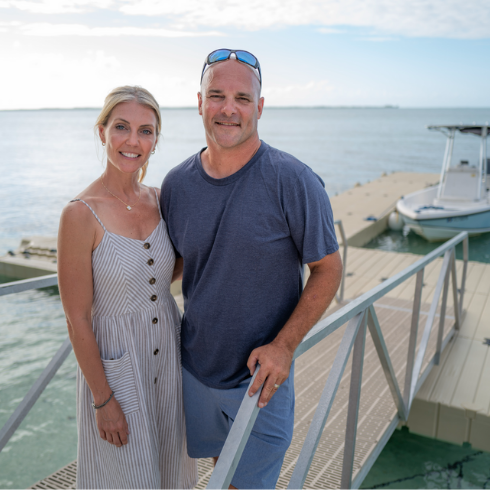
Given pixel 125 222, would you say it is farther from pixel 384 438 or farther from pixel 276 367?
pixel 384 438

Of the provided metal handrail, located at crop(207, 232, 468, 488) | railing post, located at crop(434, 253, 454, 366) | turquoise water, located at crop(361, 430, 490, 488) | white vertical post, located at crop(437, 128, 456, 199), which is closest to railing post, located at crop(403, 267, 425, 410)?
metal handrail, located at crop(207, 232, 468, 488)

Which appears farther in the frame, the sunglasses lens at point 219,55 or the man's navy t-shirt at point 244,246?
the sunglasses lens at point 219,55

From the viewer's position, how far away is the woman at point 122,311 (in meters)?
1.60

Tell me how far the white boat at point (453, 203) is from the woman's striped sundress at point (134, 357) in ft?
32.6

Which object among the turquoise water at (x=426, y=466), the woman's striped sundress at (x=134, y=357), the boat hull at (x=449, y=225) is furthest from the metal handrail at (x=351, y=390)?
the boat hull at (x=449, y=225)

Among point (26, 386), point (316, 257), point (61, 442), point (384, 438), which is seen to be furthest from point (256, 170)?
point (26, 386)

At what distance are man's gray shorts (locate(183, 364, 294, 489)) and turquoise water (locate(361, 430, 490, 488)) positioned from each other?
7.94 feet

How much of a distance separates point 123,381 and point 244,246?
0.66 meters

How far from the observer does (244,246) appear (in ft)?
5.14

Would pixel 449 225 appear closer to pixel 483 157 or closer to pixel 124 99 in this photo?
pixel 483 157

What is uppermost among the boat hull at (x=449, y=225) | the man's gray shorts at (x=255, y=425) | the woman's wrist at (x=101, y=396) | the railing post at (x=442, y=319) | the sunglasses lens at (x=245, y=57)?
the sunglasses lens at (x=245, y=57)

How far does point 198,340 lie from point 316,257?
1.81 feet

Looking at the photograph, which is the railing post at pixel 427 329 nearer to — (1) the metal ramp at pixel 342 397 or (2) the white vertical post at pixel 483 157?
(1) the metal ramp at pixel 342 397

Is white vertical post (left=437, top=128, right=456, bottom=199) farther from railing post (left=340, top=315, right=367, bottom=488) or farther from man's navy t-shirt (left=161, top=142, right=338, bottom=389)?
man's navy t-shirt (left=161, top=142, right=338, bottom=389)
